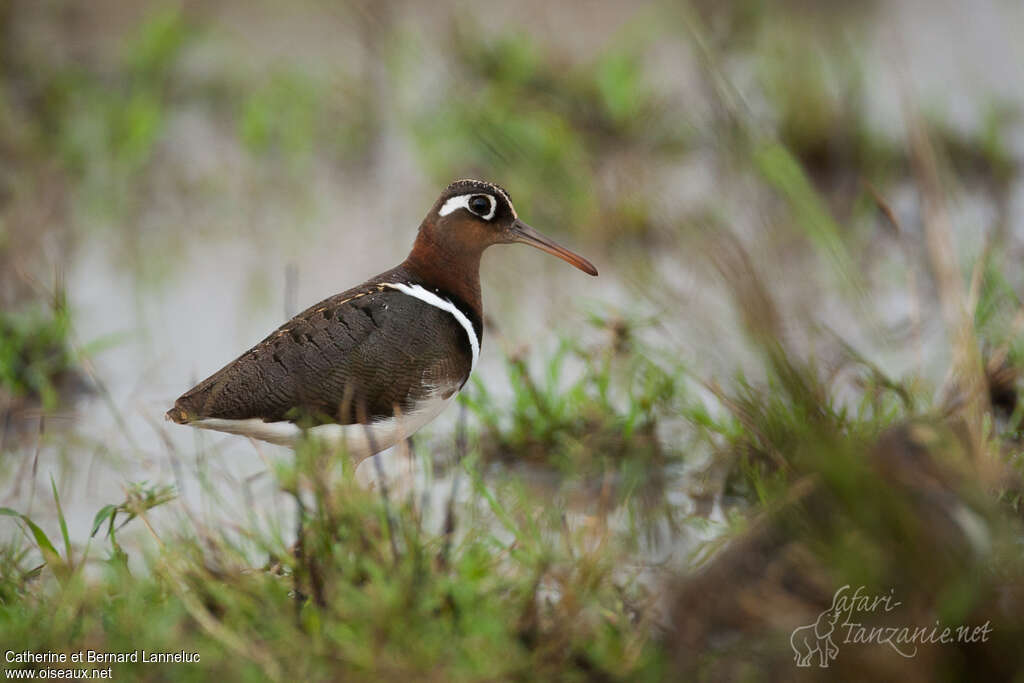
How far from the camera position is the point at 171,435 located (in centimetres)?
451

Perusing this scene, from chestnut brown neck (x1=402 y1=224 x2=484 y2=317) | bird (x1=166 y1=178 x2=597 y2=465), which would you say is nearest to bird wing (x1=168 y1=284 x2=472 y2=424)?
bird (x1=166 y1=178 x2=597 y2=465)

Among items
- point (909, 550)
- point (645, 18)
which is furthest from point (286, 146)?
point (909, 550)

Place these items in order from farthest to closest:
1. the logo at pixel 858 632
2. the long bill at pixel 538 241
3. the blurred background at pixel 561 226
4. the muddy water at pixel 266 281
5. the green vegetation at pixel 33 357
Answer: the green vegetation at pixel 33 357
the muddy water at pixel 266 281
the long bill at pixel 538 241
the blurred background at pixel 561 226
the logo at pixel 858 632

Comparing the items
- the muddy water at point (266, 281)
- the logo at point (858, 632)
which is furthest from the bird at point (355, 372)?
the logo at point (858, 632)

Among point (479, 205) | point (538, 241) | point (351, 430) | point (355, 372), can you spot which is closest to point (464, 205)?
point (479, 205)

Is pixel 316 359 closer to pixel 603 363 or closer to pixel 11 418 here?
pixel 603 363

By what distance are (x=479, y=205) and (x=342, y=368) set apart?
0.68 meters

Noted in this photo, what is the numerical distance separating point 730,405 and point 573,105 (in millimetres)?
4322

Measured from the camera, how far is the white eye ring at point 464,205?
12.6 feet

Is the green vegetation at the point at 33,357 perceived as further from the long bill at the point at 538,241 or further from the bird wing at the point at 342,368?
the long bill at the point at 538,241

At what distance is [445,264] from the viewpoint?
12.7 ft

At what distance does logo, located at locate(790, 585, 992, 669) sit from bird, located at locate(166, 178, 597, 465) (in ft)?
4.37

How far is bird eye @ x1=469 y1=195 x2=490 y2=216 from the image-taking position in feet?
12.6

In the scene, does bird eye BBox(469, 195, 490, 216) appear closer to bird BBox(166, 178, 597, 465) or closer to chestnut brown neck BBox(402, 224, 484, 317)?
bird BBox(166, 178, 597, 465)
